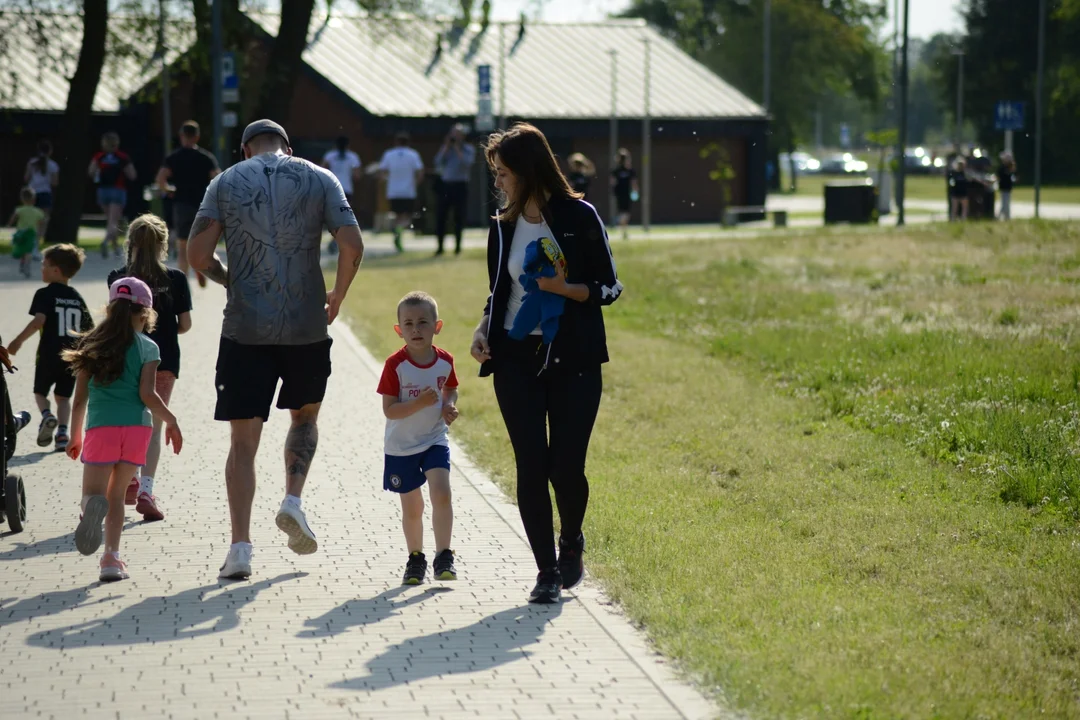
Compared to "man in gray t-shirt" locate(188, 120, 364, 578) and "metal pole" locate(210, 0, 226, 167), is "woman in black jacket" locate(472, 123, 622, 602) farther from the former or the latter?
"metal pole" locate(210, 0, 226, 167)

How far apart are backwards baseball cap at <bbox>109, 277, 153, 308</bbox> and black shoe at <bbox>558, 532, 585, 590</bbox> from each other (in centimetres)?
213

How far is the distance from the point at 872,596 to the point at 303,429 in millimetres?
2529

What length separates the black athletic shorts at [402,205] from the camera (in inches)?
997

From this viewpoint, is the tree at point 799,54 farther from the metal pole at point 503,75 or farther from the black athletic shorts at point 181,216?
the black athletic shorts at point 181,216

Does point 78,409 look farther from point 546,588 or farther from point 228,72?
point 228,72

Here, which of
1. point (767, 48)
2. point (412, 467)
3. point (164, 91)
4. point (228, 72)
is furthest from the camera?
point (767, 48)

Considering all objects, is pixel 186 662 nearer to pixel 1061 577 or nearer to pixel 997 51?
pixel 1061 577

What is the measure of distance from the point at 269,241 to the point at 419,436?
103 cm

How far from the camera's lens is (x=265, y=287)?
6133 millimetres

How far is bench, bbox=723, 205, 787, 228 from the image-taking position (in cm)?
3797

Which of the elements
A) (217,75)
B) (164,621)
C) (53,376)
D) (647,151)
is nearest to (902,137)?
(647,151)

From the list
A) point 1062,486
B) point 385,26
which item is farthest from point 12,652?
point 385,26

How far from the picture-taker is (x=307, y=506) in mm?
7676

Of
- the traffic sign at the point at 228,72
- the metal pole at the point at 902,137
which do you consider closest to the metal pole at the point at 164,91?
the traffic sign at the point at 228,72
